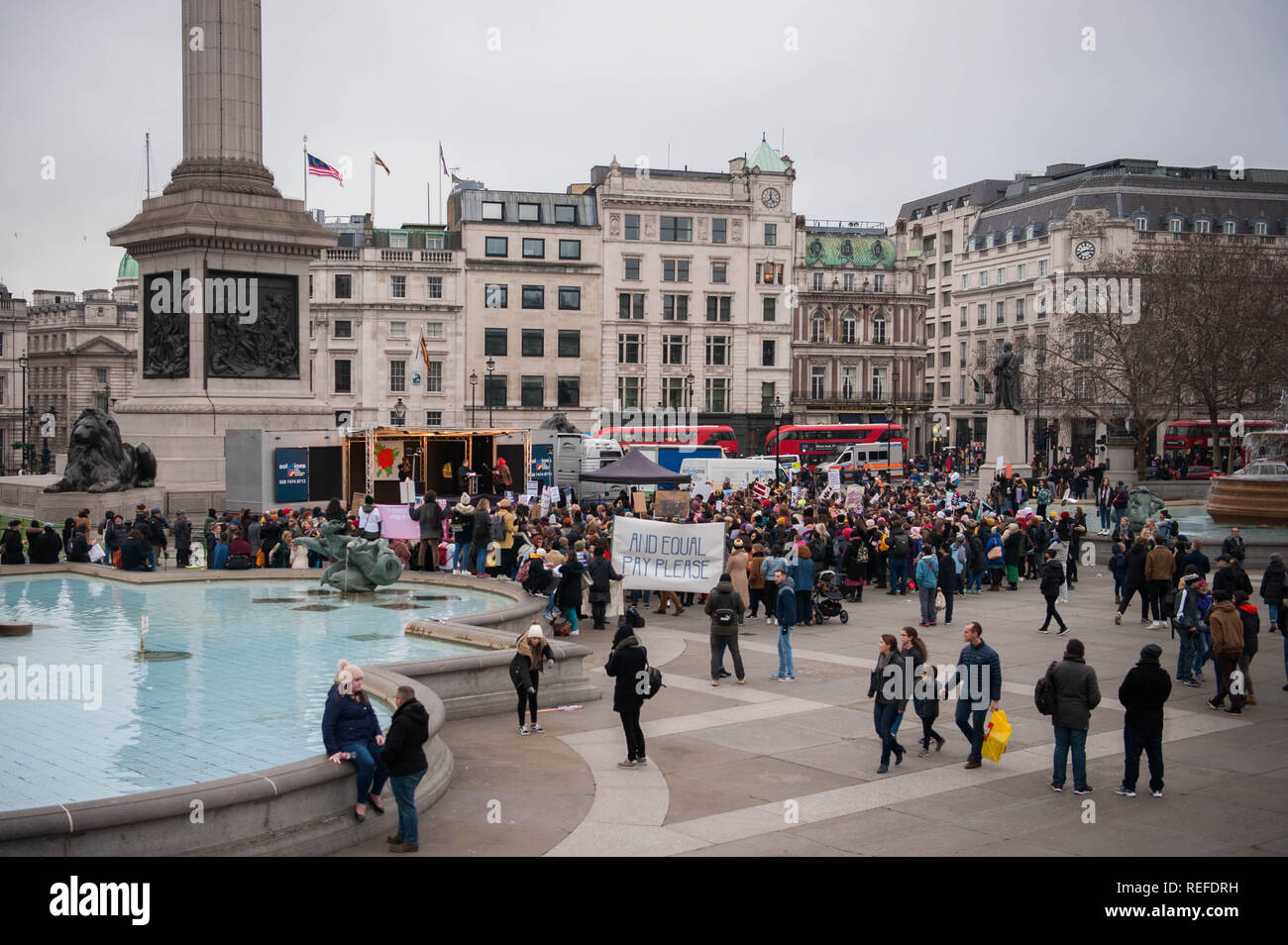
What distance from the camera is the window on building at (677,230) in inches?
3194

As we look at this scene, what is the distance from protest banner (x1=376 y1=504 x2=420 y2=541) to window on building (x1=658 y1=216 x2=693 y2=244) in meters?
56.3

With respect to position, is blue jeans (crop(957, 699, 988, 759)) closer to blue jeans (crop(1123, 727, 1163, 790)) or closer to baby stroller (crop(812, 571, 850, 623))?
blue jeans (crop(1123, 727, 1163, 790))

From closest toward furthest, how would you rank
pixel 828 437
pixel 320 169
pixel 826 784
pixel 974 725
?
pixel 826 784, pixel 974 725, pixel 320 169, pixel 828 437

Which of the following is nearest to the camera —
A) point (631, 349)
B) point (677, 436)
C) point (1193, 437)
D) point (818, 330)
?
point (677, 436)

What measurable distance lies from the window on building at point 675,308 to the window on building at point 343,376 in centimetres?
2058

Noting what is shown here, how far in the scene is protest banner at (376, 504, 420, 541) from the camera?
89.5ft

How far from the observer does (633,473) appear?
3375cm

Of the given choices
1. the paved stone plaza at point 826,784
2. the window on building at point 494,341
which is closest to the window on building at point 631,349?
the window on building at point 494,341

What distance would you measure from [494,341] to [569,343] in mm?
5021

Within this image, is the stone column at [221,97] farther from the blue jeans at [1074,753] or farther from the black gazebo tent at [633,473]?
the blue jeans at [1074,753]

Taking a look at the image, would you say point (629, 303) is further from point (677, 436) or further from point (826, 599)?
point (826, 599)

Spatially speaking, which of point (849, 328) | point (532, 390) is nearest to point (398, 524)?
point (532, 390)

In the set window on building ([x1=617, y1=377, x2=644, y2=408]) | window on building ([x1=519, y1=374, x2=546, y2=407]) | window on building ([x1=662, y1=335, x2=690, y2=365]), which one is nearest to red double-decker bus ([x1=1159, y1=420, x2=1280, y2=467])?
window on building ([x1=662, y1=335, x2=690, y2=365])

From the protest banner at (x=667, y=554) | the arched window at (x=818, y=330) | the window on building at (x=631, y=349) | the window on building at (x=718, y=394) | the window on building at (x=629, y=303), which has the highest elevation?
the window on building at (x=629, y=303)
